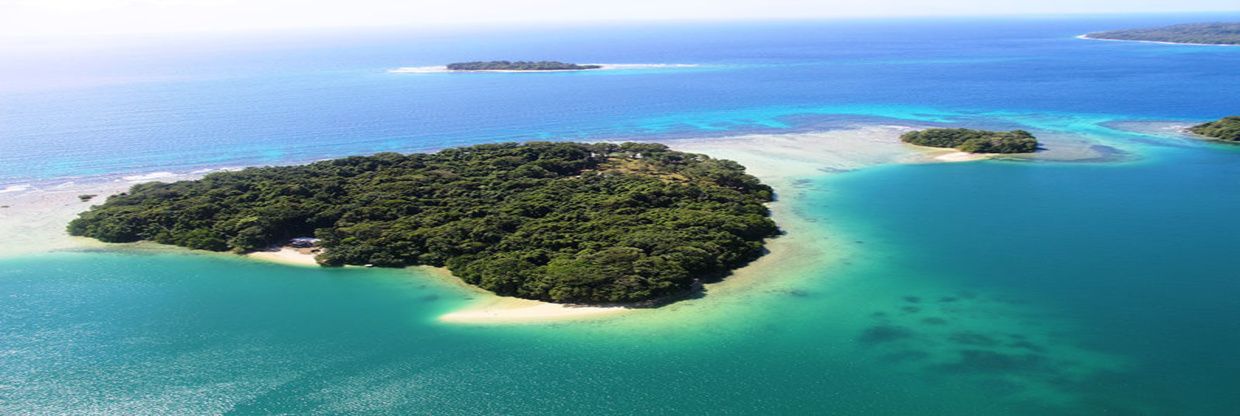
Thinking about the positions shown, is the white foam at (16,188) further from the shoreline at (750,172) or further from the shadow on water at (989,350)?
the shadow on water at (989,350)

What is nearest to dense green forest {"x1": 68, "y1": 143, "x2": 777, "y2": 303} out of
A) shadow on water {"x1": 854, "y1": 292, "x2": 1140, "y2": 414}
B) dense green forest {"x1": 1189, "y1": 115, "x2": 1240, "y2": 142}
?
shadow on water {"x1": 854, "y1": 292, "x2": 1140, "y2": 414}

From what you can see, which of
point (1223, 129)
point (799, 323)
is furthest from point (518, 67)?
point (799, 323)

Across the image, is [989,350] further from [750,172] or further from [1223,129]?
[1223,129]

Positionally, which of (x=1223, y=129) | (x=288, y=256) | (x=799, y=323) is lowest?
(x=799, y=323)

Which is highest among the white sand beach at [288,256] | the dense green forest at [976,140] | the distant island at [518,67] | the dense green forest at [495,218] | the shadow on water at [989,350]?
the distant island at [518,67]

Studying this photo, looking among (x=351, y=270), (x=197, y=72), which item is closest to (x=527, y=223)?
(x=351, y=270)

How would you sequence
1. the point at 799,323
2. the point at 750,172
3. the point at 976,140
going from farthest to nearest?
the point at 976,140
the point at 750,172
the point at 799,323

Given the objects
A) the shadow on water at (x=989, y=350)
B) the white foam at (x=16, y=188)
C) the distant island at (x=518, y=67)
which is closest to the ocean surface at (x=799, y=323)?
the shadow on water at (x=989, y=350)
